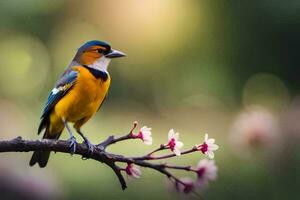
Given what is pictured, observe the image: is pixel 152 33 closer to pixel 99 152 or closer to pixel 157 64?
pixel 157 64

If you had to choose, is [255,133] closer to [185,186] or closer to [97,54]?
[97,54]

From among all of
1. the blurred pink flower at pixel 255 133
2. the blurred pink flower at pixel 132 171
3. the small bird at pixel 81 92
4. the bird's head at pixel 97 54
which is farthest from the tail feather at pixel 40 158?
the blurred pink flower at pixel 255 133

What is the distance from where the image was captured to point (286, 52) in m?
3.81

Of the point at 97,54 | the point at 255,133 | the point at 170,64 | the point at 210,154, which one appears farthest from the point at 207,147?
the point at 170,64

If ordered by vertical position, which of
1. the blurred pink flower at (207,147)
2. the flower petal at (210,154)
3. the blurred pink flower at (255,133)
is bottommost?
the flower petal at (210,154)

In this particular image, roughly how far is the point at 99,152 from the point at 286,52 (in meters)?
2.96

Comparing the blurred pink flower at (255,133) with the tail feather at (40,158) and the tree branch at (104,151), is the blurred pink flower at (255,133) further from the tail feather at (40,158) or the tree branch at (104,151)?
the tree branch at (104,151)

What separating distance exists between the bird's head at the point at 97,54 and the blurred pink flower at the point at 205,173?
1.47 ft

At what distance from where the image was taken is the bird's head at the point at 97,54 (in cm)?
134

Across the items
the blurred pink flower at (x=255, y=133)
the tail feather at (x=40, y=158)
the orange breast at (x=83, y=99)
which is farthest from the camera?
the blurred pink flower at (x=255, y=133)

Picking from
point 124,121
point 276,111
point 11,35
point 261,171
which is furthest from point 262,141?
point 11,35

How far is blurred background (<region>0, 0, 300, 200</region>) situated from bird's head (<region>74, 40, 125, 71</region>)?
4.10 feet

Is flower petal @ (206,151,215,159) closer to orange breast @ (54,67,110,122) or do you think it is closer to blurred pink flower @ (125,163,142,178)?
blurred pink flower @ (125,163,142,178)

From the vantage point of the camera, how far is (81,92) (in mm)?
1323
